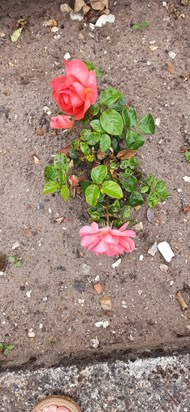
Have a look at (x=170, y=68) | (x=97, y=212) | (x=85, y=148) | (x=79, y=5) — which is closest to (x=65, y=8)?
(x=79, y=5)

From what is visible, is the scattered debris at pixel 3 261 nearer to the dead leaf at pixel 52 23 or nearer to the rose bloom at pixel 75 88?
the rose bloom at pixel 75 88

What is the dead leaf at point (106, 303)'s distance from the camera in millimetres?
2514

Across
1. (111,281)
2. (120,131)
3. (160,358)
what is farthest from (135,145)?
(160,358)

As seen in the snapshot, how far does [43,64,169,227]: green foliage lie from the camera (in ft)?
7.07

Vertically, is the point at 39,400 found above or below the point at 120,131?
below

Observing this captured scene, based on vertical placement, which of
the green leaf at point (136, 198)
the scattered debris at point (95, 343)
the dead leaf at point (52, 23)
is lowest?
the scattered debris at point (95, 343)

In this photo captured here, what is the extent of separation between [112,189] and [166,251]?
1.67ft

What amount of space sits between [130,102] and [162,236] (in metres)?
0.63

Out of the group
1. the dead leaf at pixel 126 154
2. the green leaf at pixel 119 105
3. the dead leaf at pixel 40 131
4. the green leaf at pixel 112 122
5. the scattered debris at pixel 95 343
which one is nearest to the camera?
the green leaf at pixel 112 122

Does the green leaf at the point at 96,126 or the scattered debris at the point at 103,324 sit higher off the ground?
the green leaf at the point at 96,126

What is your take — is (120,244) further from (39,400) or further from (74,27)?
(74,27)

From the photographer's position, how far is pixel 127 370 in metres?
2.26

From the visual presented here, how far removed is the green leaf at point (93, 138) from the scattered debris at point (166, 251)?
1.91ft

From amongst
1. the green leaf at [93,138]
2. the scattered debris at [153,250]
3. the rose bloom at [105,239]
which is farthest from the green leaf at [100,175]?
the scattered debris at [153,250]
